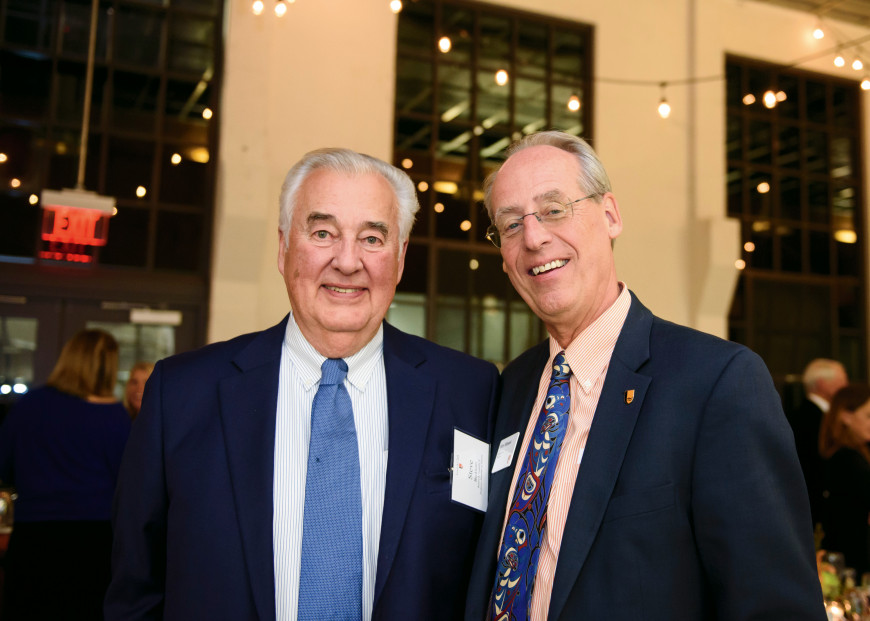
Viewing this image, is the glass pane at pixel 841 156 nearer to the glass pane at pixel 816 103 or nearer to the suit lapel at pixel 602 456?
the glass pane at pixel 816 103

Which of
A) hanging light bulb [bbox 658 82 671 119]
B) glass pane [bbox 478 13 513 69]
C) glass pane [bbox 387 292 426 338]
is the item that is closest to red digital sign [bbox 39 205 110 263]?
glass pane [bbox 387 292 426 338]

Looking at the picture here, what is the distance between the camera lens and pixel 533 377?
69.5 inches

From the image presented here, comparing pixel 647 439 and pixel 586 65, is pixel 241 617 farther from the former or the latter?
pixel 586 65

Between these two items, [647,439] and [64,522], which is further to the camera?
[64,522]

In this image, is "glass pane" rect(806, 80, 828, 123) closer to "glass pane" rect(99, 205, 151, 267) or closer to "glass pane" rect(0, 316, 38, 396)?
"glass pane" rect(99, 205, 151, 267)

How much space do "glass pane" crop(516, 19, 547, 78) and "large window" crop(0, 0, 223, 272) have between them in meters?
2.80

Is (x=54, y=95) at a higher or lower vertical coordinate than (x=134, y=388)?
higher

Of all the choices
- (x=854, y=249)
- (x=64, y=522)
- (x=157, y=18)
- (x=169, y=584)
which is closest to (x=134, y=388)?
(x=64, y=522)

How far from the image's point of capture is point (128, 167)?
568 centimetres

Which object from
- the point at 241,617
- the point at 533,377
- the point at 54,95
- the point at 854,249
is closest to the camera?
the point at 241,617

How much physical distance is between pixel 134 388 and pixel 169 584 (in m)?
3.83

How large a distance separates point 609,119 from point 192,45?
3.86m

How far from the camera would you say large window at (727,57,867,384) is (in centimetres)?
745

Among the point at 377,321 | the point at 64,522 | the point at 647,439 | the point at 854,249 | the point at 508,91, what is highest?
the point at 508,91
